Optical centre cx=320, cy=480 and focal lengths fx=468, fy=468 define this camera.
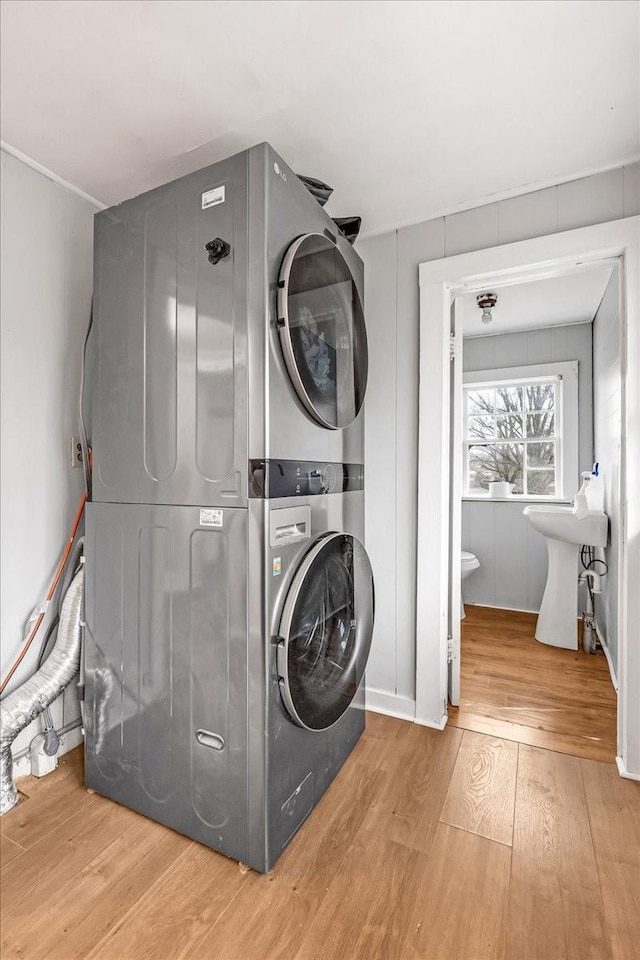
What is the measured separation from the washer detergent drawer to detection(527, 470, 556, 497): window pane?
3286mm

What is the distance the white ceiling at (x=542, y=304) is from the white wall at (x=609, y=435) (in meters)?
0.10

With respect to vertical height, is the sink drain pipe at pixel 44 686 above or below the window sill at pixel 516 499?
below

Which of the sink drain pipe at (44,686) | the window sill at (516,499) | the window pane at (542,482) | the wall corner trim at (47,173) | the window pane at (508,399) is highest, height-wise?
the wall corner trim at (47,173)

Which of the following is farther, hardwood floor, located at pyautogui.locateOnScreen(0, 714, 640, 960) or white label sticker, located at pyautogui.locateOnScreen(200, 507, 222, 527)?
white label sticker, located at pyautogui.locateOnScreen(200, 507, 222, 527)

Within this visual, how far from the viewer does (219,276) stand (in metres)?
1.32

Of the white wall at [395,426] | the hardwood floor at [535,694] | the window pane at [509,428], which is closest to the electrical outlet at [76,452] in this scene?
the white wall at [395,426]

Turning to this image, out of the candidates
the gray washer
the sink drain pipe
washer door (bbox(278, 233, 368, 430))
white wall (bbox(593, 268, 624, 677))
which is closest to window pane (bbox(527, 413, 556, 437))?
white wall (bbox(593, 268, 624, 677))

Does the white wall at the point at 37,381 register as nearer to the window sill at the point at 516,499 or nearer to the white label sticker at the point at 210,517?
the white label sticker at the point at 210,517

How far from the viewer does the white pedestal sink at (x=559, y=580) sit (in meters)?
2.96

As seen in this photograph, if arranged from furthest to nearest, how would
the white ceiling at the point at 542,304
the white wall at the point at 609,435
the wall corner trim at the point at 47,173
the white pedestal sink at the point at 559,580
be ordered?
the white pedestal sink at the point at 559,580, the white ceiling at the point at 542,304, the white wall at the point at 609,435, the wall corner trim at the point at 47,173

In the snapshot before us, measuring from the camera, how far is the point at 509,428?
4.01 metres

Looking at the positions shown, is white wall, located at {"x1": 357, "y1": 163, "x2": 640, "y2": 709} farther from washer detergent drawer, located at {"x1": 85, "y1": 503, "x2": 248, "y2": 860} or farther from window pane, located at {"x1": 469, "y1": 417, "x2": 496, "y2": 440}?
window pane, located at {"x1": 469, "y1": 417, "x2": 496, "y2": 440}

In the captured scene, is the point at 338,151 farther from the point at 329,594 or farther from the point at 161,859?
the point at 161,859

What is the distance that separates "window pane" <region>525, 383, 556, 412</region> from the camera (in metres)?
3.81
